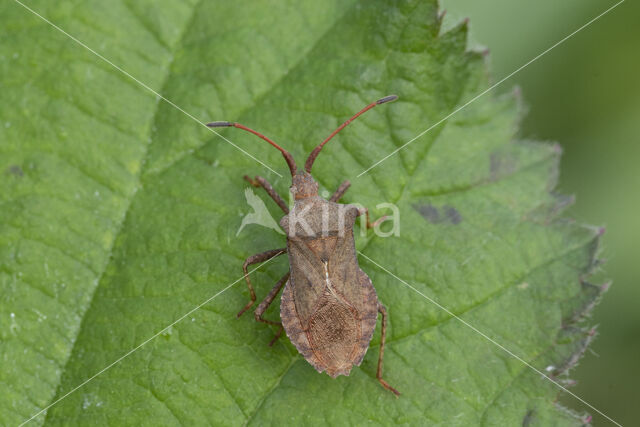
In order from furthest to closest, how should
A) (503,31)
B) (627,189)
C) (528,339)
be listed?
(503,31), (627,189), (528,339)

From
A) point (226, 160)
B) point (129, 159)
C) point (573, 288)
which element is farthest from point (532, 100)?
point (129, 159)

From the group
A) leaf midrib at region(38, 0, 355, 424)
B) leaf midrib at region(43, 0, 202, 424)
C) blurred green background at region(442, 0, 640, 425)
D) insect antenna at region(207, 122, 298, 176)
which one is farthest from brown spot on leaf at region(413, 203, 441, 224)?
leaf midrib at region(43, 0, 202, 424)

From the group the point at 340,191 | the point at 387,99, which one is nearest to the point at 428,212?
the point at 340,191

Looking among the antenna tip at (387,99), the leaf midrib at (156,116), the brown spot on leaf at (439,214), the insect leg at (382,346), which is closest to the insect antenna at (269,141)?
the leaf midrib at (156,116)

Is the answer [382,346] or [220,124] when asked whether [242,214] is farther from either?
[382,346]

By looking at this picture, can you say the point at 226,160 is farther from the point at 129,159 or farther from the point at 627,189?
the point at 627,189

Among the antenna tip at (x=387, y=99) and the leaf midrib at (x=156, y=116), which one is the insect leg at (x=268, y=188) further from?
the antenna tip at (x=387, y=99)

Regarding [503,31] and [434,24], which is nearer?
[434,24]

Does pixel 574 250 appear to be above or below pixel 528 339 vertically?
above
